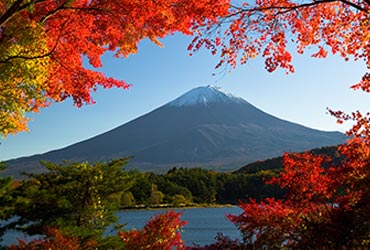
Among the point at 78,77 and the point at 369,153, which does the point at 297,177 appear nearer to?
the point at 369,153

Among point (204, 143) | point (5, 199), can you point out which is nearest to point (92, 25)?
point (5, 199)

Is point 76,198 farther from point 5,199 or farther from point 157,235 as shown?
point 157,235

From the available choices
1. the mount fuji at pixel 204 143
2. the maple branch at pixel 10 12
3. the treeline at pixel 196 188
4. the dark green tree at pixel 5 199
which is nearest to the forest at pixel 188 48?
the maple branch at pixel 10 12

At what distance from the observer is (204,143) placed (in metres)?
175

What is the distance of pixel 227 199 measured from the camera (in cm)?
6219

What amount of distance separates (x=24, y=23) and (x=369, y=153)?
4557 millimetres

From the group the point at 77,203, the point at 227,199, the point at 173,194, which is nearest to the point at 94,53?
the point at 77,203

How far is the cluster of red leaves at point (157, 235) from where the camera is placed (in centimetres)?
793

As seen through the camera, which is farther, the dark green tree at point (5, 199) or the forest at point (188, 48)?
the dark green tree at point (5, 199)

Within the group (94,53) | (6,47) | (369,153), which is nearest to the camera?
(369,153)

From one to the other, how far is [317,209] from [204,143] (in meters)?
169

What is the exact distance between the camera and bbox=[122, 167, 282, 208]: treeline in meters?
52.7

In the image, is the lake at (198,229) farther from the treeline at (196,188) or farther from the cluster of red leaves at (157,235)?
the treeline at (196,188)

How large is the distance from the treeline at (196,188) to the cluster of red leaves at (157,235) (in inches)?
1642
